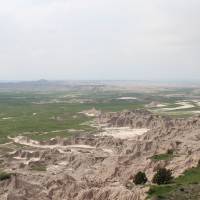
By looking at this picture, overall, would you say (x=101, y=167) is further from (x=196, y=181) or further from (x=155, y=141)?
(x=196, y=181)

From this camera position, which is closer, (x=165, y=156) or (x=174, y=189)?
(x=174, y=189)

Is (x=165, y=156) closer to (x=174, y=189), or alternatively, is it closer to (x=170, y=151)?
(x=170, y=151)

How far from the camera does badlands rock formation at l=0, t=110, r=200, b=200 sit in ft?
112

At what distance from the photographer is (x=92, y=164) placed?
48.4 m

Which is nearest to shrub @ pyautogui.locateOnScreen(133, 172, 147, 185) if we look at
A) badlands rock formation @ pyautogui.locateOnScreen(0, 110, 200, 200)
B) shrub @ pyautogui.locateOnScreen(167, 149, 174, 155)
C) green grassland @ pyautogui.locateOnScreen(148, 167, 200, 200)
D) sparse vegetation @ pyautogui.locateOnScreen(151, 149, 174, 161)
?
badlands rock formation @ pyautogui.locateOnScreen(0, 110, 200, 200)

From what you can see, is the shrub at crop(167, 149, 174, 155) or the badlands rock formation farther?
the shrub at crop(167, 149, 174, 155)

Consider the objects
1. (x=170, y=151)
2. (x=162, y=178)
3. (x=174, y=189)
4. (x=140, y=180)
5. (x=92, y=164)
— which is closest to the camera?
(x=174, y=189)

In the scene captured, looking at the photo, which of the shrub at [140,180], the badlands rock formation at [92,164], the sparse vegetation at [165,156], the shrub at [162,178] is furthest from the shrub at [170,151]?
the shrub at [162,178]

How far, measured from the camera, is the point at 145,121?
8338 centimetres

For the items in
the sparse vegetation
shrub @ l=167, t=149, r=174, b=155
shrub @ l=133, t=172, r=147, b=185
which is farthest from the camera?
shrub @ l=167, t=149, r=174, b=155

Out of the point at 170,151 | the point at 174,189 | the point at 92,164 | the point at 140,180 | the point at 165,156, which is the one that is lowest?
the point at 92,164

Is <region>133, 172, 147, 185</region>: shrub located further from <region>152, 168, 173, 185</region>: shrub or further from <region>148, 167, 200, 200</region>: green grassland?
<region>148, 167, 200, 200</region>: green grassland

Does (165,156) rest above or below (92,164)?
above

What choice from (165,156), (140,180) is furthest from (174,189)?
(165,156)
